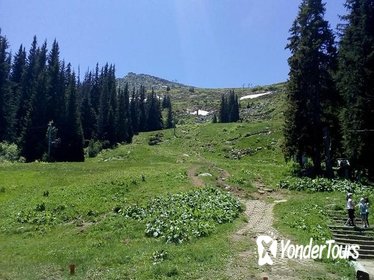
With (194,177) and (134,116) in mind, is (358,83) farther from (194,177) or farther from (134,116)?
(134,116)

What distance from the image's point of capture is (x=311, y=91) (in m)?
45.3

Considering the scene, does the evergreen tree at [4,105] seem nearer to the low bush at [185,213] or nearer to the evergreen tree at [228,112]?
the low bush at [185,213]

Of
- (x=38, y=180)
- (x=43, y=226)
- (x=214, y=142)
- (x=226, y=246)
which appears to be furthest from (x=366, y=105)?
(x=214, y=142)

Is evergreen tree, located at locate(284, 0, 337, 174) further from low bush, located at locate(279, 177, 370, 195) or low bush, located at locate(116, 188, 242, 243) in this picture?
low bush, located at locate(116, 188, 242, 243)

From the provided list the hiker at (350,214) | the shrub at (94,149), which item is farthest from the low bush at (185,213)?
the shrub at (94,149)

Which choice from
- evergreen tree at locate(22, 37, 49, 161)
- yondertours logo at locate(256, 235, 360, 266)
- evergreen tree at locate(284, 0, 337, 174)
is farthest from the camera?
evergreen tree at locate(22, 37, 49, 161)

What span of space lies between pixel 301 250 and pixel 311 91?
26.7 metres

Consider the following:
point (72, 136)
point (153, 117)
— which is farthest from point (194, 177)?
point (153, 117)

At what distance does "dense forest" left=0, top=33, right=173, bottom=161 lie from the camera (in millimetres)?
77438

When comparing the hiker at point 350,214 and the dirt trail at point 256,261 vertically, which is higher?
the hiker at point 350,214

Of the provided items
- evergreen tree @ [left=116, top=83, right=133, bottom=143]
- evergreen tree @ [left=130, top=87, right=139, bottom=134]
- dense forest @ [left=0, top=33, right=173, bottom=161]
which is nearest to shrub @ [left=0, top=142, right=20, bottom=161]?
dense forest @ [left=0, top=33, right=173, bottom=161]

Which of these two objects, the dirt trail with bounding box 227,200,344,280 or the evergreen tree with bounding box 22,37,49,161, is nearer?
the dirt trail with bounding box 227,200,344,280

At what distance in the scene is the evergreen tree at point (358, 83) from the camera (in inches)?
1537

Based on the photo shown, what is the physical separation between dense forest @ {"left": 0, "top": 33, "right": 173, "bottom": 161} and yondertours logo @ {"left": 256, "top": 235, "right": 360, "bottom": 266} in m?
57.1
